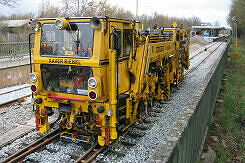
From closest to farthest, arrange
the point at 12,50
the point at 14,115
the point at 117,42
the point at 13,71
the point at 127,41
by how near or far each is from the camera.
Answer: the point at 117,42
the point at 127,41
the point at 14,115
the point at 13,71
the point at 12,50

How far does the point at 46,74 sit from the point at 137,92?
2.50 m

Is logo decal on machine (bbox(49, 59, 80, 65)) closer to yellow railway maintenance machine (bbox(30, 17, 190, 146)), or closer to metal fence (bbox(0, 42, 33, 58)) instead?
yellow railway maintenance machine (bbox(30, 17, 190, 146))

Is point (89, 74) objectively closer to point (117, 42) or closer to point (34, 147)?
point (117, 42)

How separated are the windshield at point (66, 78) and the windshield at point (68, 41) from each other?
1.05 feet

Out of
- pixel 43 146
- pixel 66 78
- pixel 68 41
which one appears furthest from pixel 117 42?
pixel 43 146

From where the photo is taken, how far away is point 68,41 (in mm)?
5871

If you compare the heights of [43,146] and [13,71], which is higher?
[13,71]

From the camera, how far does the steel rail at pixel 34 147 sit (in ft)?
18.0

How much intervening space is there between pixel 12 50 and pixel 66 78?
38.5ft

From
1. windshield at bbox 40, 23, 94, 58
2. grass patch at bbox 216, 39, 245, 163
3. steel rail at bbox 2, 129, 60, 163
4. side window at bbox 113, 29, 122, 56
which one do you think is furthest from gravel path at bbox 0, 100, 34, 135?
grass patch at bbox 216, 39, 245, 163

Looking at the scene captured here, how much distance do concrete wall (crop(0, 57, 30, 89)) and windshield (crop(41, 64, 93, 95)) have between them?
8612 millimetres

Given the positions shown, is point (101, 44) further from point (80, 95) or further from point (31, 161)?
point (31, 161)

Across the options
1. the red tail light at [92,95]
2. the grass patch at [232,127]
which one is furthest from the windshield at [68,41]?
the grass patch at [232,127]

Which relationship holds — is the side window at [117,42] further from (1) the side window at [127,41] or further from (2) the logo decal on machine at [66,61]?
(2) the logo decal on machine at [66,61]
